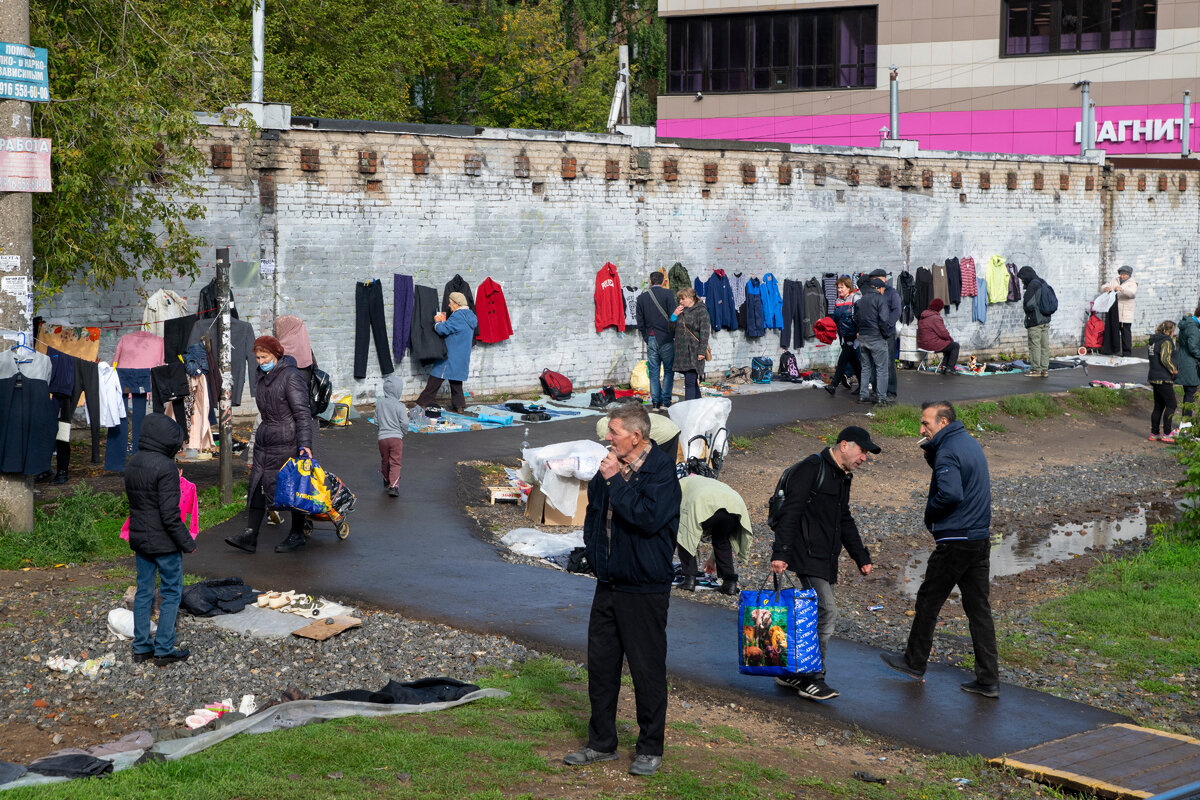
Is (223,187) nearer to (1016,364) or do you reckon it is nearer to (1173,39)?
(1016,364)

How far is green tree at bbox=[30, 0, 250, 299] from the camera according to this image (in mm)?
12320

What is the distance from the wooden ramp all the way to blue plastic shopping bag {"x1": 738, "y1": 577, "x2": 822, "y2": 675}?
1.30 m

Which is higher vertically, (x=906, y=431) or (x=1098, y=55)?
(x=1098, y=55)

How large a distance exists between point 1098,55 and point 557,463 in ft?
116

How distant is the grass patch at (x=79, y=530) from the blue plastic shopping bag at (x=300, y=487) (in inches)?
64.9

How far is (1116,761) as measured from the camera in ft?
21.6

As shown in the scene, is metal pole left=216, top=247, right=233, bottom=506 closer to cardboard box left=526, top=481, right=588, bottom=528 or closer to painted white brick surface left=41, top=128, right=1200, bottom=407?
cardboard box left=526, top=481, right=588, bottom=528

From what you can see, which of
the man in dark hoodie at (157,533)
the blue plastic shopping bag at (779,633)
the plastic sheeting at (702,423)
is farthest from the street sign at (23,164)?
the blue plastic shopping bag at (779,633)

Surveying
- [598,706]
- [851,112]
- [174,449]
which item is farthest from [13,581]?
[851,112]

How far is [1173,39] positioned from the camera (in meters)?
40.0

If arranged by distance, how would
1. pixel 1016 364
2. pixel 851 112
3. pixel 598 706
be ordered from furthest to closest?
pixel 851 112 → pixel 1016 364 → pixel 598 706

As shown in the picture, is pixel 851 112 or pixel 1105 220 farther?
pixel 851 112

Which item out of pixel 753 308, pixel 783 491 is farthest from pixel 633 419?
pixel 753 308

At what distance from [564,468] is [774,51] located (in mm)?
35638
